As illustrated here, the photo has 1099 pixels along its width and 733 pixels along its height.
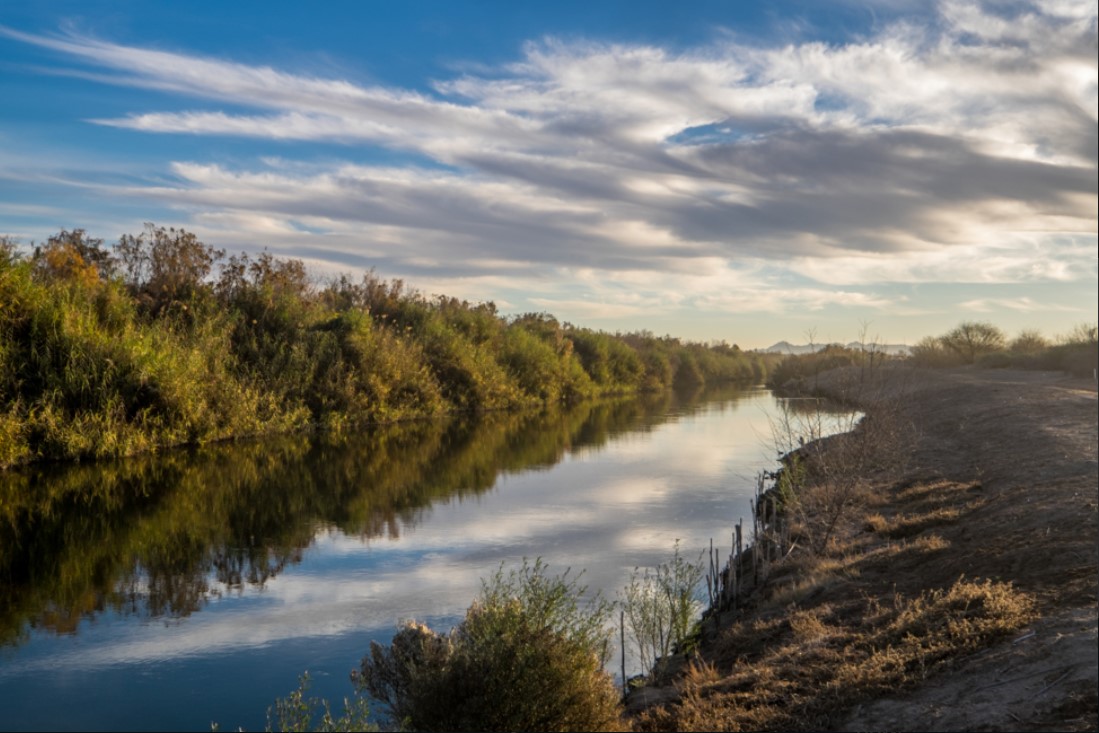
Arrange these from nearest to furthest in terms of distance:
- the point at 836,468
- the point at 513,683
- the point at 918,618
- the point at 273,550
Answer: the point at 513,683
the point at 918,618
the point at 836,468
the point at 273,550

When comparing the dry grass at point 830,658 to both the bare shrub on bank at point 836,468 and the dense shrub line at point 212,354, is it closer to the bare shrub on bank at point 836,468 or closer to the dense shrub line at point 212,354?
the bare shrub on bank at point 836,468

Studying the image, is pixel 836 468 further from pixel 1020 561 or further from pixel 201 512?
pixel 201 512

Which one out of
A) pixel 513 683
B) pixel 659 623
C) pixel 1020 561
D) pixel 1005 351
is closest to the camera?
pixel 513 683

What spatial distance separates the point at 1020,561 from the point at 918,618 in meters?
2.99

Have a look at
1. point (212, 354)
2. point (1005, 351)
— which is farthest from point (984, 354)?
point (212, 354)

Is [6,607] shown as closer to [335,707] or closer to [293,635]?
[293,635]

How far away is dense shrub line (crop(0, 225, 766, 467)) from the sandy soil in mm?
21089

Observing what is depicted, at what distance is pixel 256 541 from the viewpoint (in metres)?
17.0

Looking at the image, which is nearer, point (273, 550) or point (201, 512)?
point (273, 550)

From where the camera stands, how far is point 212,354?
3266cm

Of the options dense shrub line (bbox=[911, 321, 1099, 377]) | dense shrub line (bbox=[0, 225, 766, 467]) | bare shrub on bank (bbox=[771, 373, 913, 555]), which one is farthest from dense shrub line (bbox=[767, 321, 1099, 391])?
bare shrub on bank (bbox=[771, 373, 913, 555])

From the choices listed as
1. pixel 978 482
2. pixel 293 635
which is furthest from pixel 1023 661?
pixel 978 482

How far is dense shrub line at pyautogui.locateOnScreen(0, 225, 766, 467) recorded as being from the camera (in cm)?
2548

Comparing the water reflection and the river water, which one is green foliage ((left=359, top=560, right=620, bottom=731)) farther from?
the water reflection
